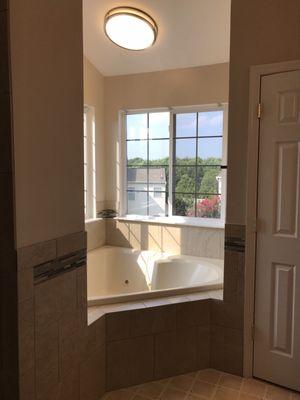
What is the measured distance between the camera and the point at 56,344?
1583 millimetres

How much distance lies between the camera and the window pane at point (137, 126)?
3.48 meters

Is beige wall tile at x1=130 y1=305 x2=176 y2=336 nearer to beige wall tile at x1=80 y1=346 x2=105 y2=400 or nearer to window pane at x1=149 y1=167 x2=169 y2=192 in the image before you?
beige wall tile at x1=80 y1=346 x2=105 y2=400

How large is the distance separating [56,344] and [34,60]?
1.29 meters

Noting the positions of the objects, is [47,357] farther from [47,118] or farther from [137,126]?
[137,126]

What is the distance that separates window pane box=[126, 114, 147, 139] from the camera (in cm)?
348

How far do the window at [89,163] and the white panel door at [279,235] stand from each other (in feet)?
6.19

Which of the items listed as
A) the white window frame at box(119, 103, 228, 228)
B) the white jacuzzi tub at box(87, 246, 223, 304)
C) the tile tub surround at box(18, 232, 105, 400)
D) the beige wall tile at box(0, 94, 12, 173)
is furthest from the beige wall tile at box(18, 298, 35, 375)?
the white window frame at box(119, 103, 228, 228)

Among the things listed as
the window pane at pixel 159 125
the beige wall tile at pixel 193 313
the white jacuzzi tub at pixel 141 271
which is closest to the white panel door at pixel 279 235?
the beige wall tile at pixel 193 313

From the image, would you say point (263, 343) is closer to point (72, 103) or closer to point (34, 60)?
point (72, 103)

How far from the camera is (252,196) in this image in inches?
80.5

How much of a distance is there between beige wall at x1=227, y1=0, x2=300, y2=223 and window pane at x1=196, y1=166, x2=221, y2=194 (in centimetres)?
108

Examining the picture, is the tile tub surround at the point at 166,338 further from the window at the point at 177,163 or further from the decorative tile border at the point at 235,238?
the window at the point at 177,163

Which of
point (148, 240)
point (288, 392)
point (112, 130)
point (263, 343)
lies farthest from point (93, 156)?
point (288, 392)

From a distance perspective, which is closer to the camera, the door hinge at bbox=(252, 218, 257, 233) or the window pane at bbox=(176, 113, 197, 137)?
the door hinge at bbox=(252, 218, 257, 233)
